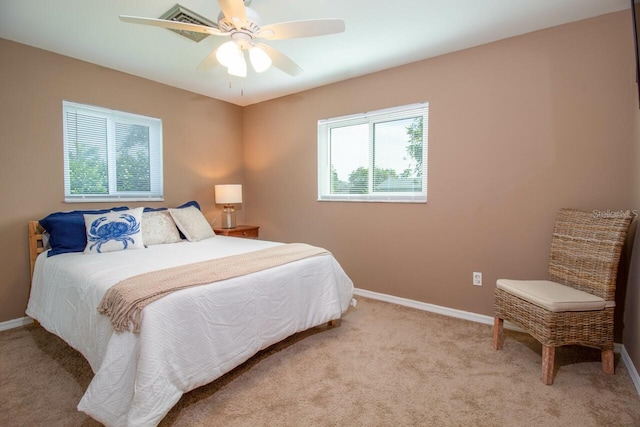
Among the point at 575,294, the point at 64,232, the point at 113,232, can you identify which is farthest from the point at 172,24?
the point at 575,294

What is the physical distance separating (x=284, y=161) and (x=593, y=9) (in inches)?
122

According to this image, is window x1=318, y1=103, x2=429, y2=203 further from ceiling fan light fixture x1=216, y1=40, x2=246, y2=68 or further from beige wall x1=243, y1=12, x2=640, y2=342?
ceiling fan light fixture x1=216, y1=40, x2=246, y2=68

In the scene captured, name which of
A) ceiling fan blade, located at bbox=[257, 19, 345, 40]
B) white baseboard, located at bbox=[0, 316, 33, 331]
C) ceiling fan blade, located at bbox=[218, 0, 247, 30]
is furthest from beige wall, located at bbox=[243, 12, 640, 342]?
white baseboard, located at bbox=[0, 316, 33, 331]

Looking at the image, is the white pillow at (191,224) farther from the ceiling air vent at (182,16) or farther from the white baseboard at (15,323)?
the ceiling air vent at (182,16)

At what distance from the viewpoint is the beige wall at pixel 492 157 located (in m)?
2.20

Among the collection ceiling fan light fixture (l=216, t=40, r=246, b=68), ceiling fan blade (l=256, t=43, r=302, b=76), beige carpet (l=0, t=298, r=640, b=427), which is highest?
ceiling fan blade (l=256, t=43, r=302, b=76)

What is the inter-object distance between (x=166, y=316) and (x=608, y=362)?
2582mm

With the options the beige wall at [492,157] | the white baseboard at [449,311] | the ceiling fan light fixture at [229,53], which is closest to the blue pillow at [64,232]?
the ceiling fan light fixture at [229,53]

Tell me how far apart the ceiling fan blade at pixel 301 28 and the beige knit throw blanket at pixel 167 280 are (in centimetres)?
144

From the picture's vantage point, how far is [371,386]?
6.02 ft

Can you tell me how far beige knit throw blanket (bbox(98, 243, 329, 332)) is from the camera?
145 cm

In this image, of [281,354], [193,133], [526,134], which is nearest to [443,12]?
[526,134]

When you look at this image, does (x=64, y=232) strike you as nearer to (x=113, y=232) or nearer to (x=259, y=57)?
(x=113, y=232)

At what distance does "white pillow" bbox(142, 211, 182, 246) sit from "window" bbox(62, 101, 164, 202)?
49 cm
